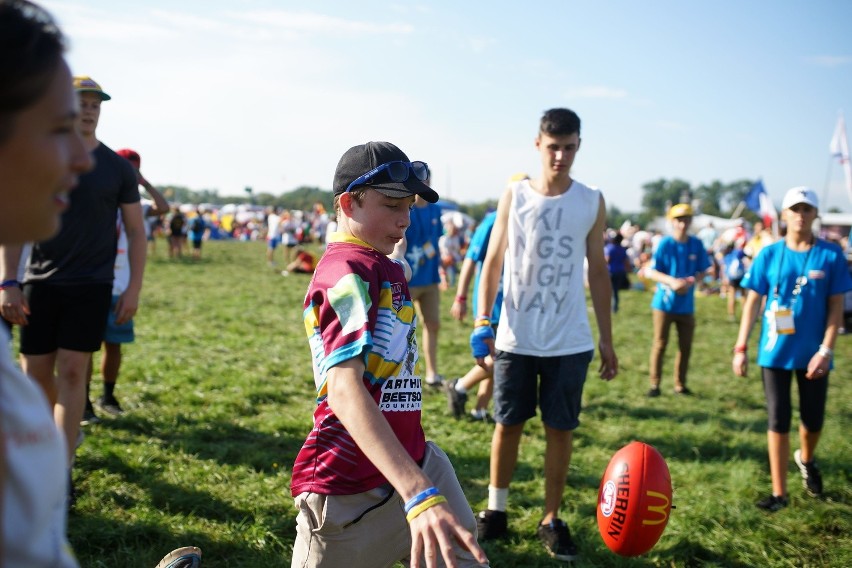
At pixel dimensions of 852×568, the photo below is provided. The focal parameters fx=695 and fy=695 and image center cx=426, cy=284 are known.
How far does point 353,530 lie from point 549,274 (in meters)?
2.15

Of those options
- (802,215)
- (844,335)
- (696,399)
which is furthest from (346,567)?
(844,335)

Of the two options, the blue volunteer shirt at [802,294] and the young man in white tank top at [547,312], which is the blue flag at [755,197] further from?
the young man in white tank top at [547,312]

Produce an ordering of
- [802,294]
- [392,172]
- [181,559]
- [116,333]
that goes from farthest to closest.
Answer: [116,333]
[802,294]
[181,559]
[392,172]

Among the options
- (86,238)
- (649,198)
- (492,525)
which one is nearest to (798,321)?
(492,525)

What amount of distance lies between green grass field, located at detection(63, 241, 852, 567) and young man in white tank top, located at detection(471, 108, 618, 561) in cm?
46

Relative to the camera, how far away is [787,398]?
477 cm

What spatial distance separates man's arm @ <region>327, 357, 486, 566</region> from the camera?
1.68 metres

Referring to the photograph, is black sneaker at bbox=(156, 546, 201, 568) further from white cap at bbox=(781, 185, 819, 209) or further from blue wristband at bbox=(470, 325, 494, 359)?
white cap at bbox=(781, 185, 819, 209)

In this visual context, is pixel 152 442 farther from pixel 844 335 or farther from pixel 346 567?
pixel 844 335

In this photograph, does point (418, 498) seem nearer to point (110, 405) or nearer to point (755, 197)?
point (110, 405)

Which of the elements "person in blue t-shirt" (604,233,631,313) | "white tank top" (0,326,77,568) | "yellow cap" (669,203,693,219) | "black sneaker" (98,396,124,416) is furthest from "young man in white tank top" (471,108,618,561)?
"person in blue t-shirt" (604,233,631,313)

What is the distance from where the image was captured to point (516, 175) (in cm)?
709

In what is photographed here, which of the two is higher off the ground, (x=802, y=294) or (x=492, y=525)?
(x=802, y=294)

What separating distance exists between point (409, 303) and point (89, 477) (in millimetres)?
3107
